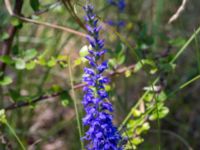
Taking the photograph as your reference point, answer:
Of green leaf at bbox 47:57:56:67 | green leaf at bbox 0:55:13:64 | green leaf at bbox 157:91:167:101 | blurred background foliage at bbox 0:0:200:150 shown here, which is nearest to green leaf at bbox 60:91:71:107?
green leaf at bbox 47:57:56:67

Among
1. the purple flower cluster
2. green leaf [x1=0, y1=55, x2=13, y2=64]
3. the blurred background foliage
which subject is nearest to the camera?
the purple flower cluster

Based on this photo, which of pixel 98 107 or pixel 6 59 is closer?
pixel 98 107

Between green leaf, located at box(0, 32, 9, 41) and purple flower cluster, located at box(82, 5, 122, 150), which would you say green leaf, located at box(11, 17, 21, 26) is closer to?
green leaf, located at box(0, 32, 9, 41)

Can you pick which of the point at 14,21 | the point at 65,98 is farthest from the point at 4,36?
the point at 65,98

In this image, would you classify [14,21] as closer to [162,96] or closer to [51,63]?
[51,63]

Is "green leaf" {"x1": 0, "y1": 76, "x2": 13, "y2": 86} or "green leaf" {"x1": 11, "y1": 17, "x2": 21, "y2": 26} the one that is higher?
"green leaf" {"x1": 11, "y1": 17, "x2": 21, "y2": 26}

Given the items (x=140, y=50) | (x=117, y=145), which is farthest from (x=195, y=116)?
(x=117, y=145)

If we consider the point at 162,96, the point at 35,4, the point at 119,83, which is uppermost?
the point at 35,4

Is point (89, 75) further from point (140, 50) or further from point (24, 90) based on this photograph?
point (24, 90)

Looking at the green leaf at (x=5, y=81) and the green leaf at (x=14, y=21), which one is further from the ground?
the green leaf at (x=14, y=21)

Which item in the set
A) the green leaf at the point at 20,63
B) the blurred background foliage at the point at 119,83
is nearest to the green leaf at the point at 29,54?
the green leaf at the point at 20,63

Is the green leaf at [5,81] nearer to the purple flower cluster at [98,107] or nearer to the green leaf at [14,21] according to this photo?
the green leaf at [14,21]
